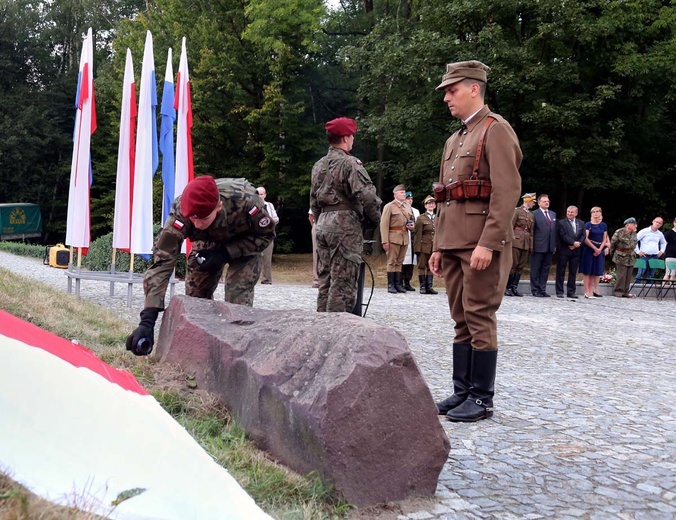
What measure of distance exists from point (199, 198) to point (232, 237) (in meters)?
0.86

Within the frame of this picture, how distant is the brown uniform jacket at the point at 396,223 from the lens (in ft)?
43.3

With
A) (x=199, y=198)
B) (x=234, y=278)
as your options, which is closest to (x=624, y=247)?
(x=234, y=278)

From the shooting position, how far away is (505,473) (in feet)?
10.6

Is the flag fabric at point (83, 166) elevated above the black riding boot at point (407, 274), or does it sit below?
above

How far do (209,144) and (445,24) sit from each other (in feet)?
33.3

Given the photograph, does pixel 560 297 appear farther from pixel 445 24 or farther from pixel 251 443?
pixel 251 443

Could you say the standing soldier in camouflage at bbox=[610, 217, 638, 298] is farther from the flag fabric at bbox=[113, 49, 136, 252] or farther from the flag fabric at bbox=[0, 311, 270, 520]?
the flag fabric at bbox=[0, 311, 270, 520]

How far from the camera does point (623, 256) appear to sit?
49.5ft

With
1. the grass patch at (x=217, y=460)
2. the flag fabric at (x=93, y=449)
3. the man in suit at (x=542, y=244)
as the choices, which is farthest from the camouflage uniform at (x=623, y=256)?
the flag fabric at (x=93, y=449)

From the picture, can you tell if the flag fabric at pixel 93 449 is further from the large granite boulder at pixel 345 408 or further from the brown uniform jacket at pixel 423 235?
the brown uniform jacket at pixel 423 235

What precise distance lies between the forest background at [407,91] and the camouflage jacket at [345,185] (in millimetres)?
14393

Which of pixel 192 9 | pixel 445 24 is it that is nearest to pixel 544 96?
pixel 445 24

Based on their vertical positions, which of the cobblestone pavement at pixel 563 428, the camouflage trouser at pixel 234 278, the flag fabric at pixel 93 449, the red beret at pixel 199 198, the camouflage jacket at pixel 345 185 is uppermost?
the camouflage jacket at pixel 345 185

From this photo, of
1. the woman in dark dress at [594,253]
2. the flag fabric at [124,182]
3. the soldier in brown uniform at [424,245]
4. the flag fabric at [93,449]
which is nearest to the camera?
the flag fabric at [93,449]
